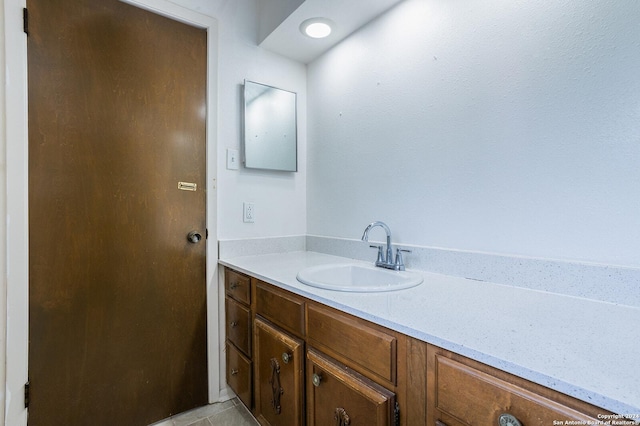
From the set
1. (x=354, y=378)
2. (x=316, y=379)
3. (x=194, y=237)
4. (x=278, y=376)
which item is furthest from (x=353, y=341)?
(x=194, y=237)

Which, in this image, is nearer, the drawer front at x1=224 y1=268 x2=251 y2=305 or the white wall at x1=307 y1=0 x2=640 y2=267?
the white wall at x1=307 y1=0 x2=640 y2=267

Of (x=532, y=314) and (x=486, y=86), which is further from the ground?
(x=486, y=86)

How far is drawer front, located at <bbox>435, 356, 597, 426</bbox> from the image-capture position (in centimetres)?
52

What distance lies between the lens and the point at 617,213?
860mm

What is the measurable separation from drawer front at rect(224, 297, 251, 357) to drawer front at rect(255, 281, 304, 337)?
0.14 m

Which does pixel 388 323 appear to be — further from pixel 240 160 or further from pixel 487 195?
pixel 240 160

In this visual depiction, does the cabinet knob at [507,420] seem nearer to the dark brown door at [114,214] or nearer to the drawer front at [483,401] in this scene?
the drawer front at [483,401]

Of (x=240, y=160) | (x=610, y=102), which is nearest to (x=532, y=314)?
(x=610, y=102)

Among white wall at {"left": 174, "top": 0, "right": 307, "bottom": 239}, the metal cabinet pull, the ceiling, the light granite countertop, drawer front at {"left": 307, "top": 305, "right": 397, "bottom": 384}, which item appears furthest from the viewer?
white wall at {"left": 174, "top": 0, "right": 307, "bottom": 239}

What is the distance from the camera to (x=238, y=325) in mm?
1538

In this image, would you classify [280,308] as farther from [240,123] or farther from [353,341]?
[240,123]

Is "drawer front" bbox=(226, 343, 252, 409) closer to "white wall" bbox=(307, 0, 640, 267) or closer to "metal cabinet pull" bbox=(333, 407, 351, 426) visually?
"metal cabinet pull" bbox=(333, 407, 351, 426)

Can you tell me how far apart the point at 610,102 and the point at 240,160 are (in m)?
1.59

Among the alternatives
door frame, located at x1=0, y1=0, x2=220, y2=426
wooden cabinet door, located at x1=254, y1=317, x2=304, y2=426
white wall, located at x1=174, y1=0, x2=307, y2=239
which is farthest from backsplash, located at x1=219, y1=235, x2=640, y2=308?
door frame, located at x1=0, y1=0, x2=220, y2=426
